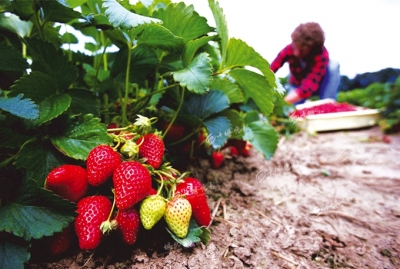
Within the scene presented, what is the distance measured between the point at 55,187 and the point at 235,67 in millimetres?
520

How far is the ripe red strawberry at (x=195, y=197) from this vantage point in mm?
621

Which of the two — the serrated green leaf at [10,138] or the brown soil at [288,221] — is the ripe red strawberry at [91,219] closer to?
the brown soil at [288,221]

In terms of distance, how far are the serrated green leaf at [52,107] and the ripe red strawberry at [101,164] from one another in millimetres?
122

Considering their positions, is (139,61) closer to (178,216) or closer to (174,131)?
(174,131)

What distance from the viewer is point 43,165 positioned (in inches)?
23.8

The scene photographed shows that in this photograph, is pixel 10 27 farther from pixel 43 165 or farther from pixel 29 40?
pixel 43 165

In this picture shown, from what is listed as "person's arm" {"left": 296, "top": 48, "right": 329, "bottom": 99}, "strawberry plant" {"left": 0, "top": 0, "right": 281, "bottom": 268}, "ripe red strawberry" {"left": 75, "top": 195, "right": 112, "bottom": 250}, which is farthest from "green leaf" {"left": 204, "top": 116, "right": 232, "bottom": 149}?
"person's arm" {"left": 296, "top": 48, "right": 329, "bottom": 99}

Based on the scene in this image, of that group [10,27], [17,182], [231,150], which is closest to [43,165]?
[17,182]

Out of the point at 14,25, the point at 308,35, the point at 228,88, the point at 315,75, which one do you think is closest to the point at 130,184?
the point at 228,88

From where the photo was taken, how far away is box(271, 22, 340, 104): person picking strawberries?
112 cm

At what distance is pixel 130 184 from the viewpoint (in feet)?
1.74

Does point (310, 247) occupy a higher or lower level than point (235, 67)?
lower

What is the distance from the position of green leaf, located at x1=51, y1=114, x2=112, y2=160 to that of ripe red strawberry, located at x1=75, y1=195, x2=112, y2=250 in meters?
0.10

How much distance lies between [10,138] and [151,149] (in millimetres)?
293
